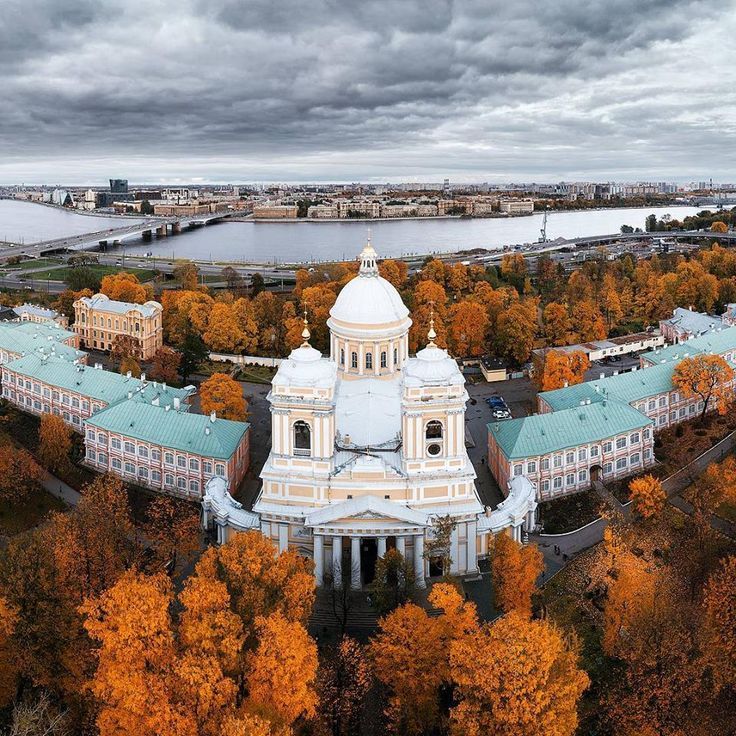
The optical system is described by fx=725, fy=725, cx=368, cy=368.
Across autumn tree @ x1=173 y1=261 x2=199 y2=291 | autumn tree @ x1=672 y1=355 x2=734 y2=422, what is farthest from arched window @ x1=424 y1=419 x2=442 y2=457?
autumn tree @ x1=173 y1=261 x2=199 y2=291

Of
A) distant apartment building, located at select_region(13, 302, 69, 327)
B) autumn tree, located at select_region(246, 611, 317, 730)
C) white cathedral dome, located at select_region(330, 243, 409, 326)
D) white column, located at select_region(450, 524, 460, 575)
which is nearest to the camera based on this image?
autumn tree, located at select_region(246, 611, 317, 730)

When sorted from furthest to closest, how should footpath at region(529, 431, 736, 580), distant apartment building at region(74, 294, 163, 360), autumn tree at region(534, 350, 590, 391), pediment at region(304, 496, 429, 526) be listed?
distant apartment building at region(74, 294, 163, 360) < autumn tree at region(534, 350, 590, 391) < footpath at region(529, 431, 736, 580) < pediment at region(304, 496, 429, 526)

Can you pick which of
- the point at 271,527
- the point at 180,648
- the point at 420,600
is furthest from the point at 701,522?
the point at 180,648

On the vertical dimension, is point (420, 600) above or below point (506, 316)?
below

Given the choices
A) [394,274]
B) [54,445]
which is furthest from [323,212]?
[54,445]

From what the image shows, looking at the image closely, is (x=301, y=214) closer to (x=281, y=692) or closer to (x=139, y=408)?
(x=139, y=408)

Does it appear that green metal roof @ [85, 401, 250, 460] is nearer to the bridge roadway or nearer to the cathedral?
the cathedral
